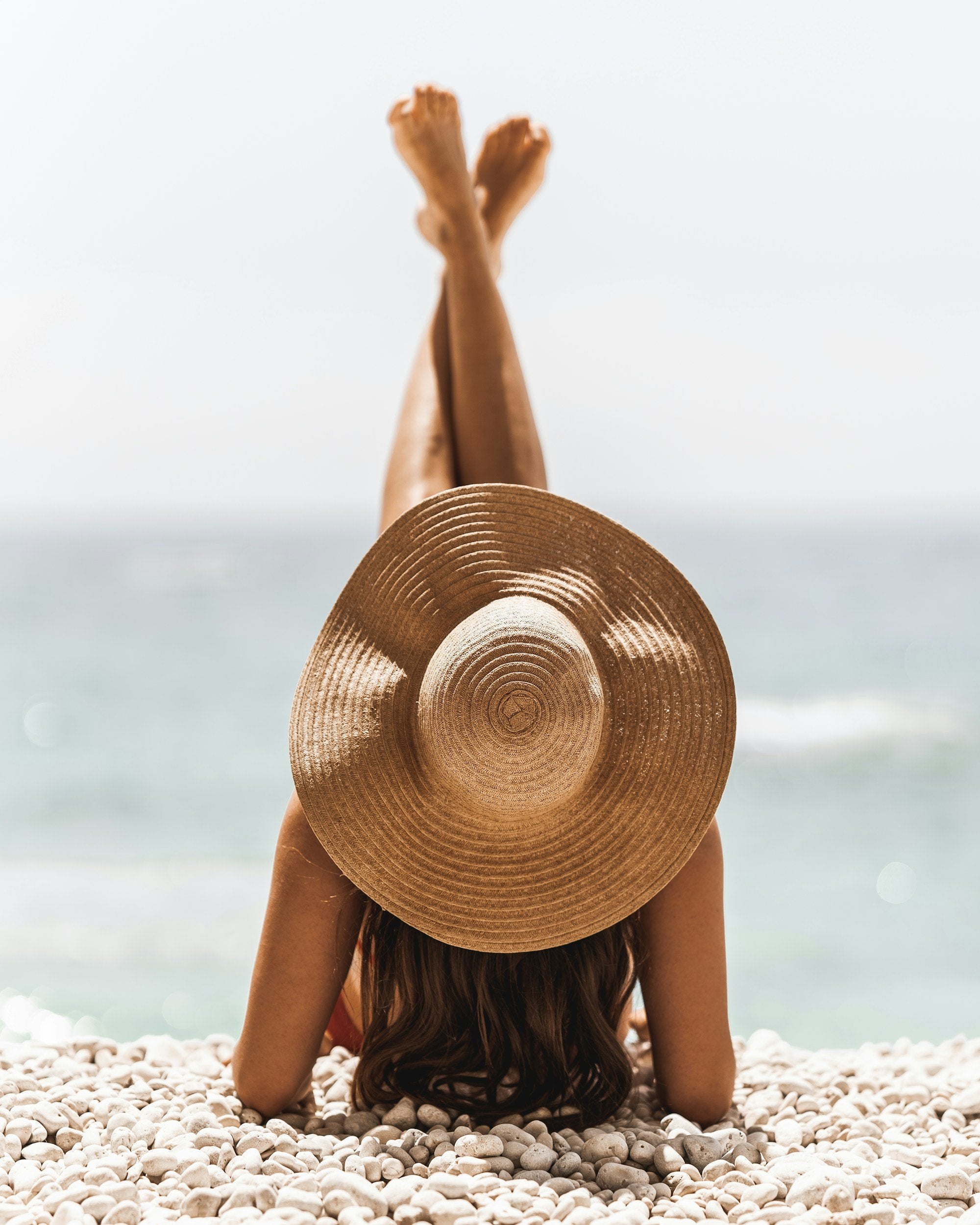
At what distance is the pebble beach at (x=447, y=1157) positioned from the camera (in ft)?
5.68

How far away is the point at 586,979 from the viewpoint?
89.4 inches

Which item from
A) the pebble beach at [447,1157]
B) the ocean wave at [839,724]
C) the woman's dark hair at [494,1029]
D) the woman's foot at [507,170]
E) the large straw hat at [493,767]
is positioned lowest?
the pebble beach at [447,1157]

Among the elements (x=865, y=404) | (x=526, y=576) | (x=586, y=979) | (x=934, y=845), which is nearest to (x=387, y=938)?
(x=586, y=979)

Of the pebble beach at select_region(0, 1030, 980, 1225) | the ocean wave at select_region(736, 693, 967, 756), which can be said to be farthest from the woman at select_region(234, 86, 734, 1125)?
the ocean wave at select_region(736, 693, 967, 756)

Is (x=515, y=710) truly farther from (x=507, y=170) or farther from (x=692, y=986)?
(x=507, y=170)

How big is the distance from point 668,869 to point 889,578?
16.0 m

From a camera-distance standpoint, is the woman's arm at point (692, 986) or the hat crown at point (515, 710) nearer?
the hat crown at point (515, 710)

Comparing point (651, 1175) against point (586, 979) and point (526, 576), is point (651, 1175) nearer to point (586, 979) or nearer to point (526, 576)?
point (586, 979)

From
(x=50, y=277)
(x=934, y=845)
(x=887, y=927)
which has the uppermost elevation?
(x=50, y=277)

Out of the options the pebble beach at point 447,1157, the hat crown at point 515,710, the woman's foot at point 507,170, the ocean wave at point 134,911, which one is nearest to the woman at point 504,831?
the hat crown at point 515,710

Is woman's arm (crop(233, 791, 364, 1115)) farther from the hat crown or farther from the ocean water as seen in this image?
the ocean water

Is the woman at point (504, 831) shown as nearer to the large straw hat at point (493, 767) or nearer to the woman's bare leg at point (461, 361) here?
the large straw hat at point (493, 767)

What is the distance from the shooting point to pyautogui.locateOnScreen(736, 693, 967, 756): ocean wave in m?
10.7

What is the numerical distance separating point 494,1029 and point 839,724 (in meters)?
9.79
